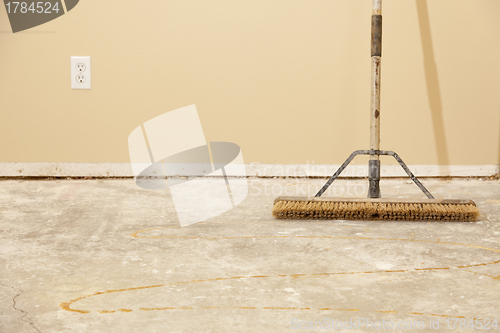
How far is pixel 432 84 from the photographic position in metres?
2.24

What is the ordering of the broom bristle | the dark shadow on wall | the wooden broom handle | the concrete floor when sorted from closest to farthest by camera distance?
the concrete floor < the broom bristle < the wooden broom handle < the dark shadow on wall

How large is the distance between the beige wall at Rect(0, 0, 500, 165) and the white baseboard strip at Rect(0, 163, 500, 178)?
36 mm

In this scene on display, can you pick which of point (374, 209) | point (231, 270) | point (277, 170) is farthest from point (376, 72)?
point (231, 270)

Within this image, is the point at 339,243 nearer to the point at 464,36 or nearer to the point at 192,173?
the point at 192,173

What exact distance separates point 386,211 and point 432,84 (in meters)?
0.91

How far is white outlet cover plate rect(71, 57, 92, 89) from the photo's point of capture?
2.26 m

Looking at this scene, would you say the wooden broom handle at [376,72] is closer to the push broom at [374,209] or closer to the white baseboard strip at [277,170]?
the push broom at [374,209]

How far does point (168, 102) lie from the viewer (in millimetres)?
2287

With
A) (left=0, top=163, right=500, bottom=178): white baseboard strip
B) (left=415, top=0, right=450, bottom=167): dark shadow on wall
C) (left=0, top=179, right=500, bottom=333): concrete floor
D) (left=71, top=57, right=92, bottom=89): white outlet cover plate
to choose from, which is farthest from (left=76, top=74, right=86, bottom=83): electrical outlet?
→ (left=415, top=0, right=450, bottom=167): dark shadow on wall

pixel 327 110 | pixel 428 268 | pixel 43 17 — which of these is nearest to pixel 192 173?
pixel 327 110

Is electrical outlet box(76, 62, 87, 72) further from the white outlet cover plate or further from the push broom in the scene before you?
the push broom

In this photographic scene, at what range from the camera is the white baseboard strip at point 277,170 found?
90.4 inches

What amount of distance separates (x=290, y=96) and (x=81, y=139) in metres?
1.03

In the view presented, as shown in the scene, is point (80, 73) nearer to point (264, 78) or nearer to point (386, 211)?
point (264, 78)
